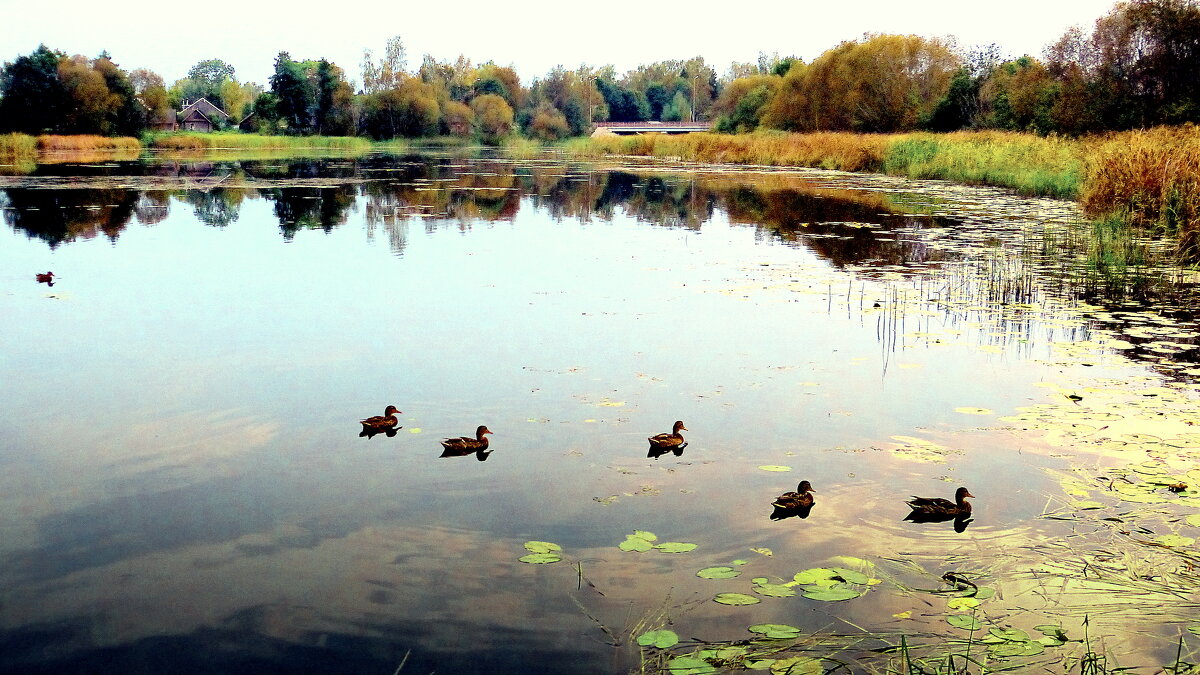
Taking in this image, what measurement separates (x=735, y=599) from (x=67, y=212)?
75.4 ft

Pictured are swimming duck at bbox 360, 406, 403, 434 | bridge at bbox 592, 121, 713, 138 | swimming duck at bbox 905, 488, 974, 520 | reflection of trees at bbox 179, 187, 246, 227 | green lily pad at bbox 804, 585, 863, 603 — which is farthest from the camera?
bridge at bbox 592, 121, 713, 138

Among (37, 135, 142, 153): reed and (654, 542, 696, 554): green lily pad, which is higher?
(37, 135, 142, 153): reed

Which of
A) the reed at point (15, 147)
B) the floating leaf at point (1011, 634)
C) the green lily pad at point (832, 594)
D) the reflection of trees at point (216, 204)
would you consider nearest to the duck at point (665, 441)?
the green lily pad at point (832, 594)

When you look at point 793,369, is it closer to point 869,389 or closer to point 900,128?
point 869,389

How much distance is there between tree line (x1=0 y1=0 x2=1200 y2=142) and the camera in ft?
127

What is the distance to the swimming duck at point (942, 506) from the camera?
208 inches

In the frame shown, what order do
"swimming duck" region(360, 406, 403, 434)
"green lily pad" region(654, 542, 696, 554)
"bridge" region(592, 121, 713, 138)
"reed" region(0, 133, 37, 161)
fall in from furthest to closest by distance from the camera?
"bridge" region(592, 121, 713, 138) < "reed" region(0, 133, 37, 161) < "swimming duck" region(360, 406, 403, 434) < "green lily pad" region(654, 542, 696, 554)

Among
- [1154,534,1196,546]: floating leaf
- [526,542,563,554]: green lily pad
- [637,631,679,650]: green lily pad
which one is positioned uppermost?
[1154,534,1196,546]: floating leaf

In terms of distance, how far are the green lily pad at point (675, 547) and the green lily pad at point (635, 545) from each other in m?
0.05

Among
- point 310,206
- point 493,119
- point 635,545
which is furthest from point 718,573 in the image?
point 493,119

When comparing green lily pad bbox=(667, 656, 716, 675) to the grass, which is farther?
the grass

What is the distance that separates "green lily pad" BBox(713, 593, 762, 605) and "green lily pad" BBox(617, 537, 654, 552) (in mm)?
574

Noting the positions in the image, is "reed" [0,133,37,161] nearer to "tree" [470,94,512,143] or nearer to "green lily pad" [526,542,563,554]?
"tree" [470,94,512,143]

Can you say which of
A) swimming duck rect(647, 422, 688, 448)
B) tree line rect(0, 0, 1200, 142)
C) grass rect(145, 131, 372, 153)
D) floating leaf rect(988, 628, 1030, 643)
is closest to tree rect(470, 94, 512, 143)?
tree line rect(0, 0, 1200, 142)
